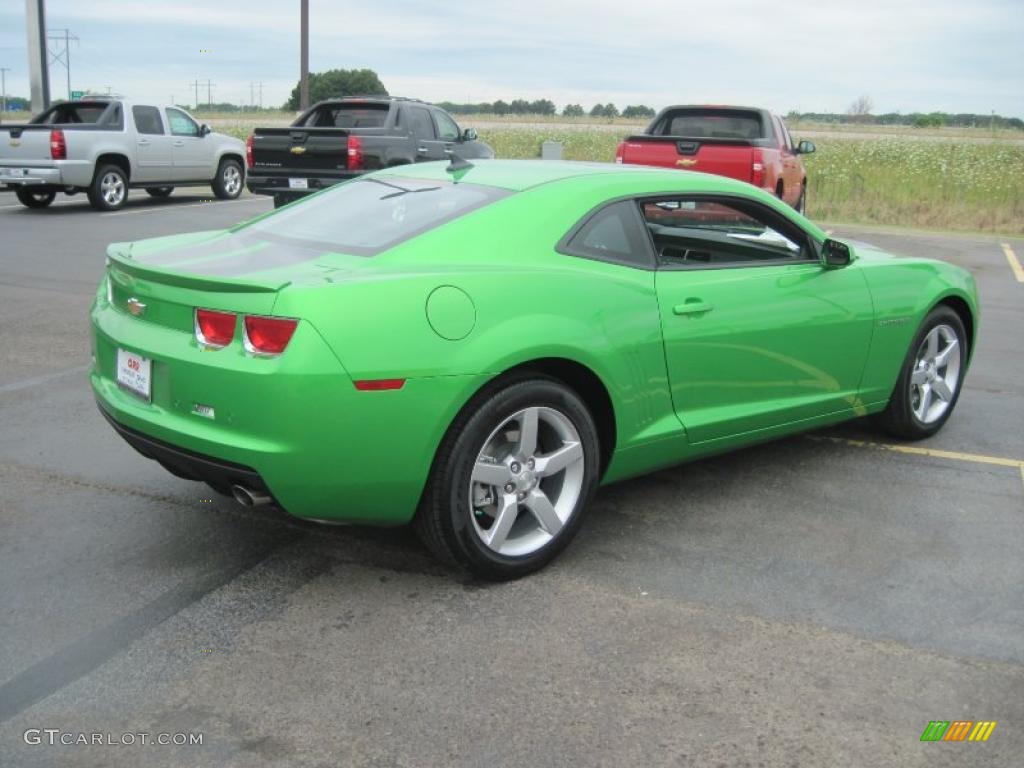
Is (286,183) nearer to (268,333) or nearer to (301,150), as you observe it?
(301,150)

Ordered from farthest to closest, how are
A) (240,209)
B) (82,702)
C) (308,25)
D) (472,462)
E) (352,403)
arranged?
1. (308,25)
2. (240,209)
3. (472,462)
4. (352,403)
5. (82,702)

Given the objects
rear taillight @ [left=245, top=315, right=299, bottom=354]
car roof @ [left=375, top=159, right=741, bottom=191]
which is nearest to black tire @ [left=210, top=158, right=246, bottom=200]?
car roof @ [left=375, top=159, right=741, bottom=191]

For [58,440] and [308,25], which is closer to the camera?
[58,440]

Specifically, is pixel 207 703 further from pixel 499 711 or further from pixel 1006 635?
pixel 1006 635

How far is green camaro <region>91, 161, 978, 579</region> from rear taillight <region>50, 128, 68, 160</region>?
1340cm

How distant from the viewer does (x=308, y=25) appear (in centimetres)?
2803

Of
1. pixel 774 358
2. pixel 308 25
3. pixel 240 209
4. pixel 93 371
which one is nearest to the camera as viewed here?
pixel 93 371

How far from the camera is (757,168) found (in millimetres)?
11984

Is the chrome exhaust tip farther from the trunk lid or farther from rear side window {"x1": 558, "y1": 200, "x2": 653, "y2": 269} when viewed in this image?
rear side window {"x1": 558, "y1": 200, "x2": 653, "y2": 269}

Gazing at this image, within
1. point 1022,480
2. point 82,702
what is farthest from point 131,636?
point 1022,480

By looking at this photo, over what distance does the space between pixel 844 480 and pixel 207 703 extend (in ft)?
10.7

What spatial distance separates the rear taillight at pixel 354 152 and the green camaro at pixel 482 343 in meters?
10.2

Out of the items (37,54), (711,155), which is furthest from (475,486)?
(37,54)

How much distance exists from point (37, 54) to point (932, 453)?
24993 millimetres
